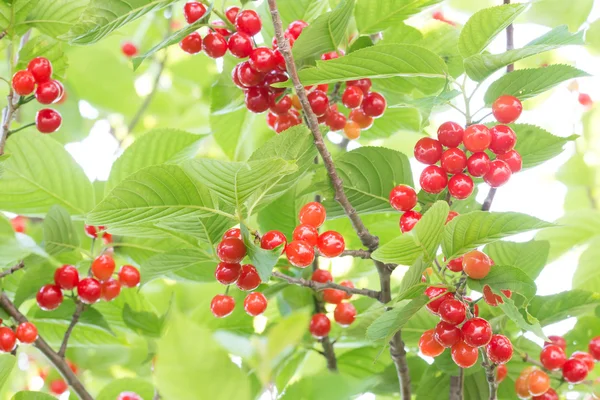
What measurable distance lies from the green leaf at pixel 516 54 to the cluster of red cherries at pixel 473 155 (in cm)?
8

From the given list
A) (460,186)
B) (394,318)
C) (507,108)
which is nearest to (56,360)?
(394,318)

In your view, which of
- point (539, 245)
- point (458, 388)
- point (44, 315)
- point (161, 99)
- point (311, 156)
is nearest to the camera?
point (311, 156)

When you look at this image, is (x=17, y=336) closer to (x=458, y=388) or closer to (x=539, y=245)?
(x=458, y=388)

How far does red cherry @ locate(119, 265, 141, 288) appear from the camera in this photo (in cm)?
159

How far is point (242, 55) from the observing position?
52.4 inches

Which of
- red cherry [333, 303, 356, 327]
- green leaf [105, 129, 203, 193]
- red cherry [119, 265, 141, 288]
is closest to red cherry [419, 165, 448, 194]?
red cherry [333, 303, 356, 327]

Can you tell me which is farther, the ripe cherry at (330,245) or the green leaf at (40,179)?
the green leaf at (40,179)

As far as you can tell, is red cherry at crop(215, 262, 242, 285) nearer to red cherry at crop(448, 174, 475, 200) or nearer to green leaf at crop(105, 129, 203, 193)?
red cherry at crop(448, 174, 475, 200)

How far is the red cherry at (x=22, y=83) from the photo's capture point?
1.40 m

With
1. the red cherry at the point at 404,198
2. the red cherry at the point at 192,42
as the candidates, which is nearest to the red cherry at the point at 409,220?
the red cherry at the point at 404,198

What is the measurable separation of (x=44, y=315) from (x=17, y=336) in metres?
0.23

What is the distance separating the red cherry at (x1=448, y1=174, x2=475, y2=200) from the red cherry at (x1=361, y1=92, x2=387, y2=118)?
30cm

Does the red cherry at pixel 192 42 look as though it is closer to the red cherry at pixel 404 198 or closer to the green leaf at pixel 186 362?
the red cherry at pixel 404 198

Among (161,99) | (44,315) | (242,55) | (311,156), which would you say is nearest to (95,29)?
(242,55)
